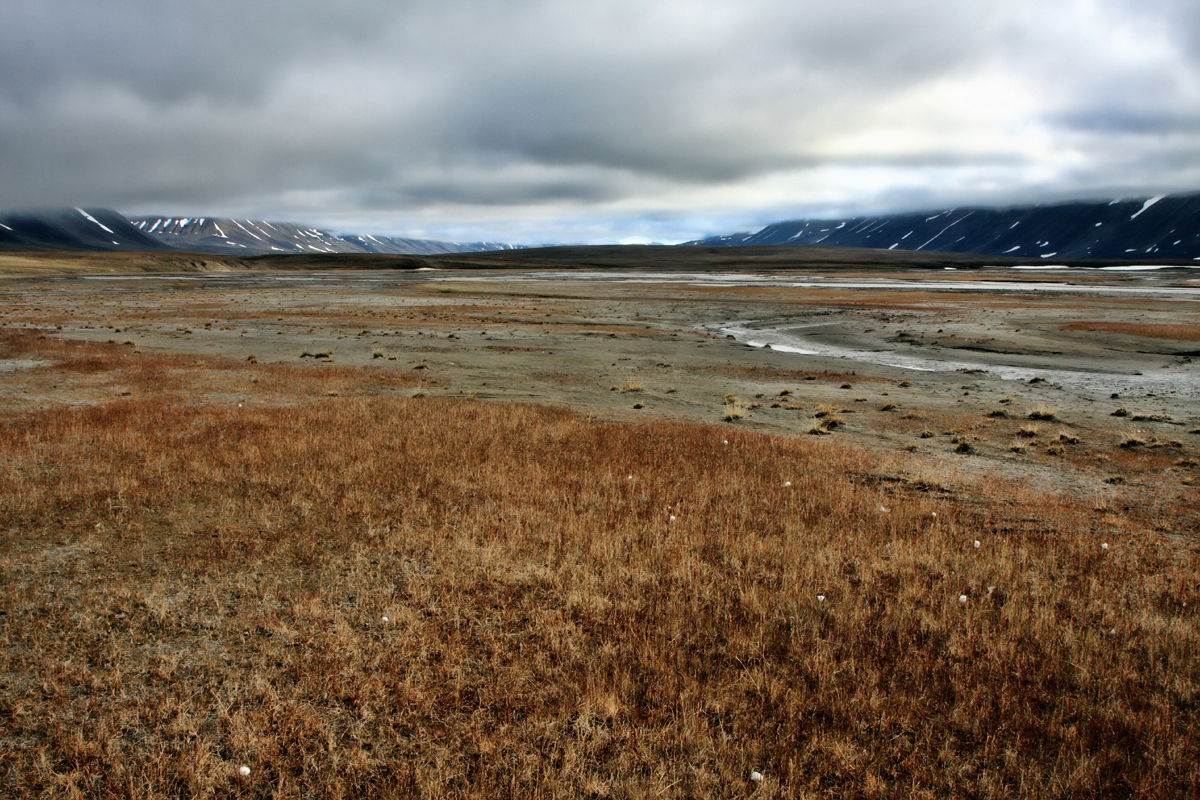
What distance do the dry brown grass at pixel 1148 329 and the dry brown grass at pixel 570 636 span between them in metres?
38.0

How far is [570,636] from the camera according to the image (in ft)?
20.8

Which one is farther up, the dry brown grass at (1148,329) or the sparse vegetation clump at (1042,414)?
the dry brown grass at (1148,329)

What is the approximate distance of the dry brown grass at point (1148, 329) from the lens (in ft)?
125

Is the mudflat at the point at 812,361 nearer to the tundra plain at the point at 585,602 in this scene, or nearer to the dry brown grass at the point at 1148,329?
the dry brown grass at the point at 1148,329

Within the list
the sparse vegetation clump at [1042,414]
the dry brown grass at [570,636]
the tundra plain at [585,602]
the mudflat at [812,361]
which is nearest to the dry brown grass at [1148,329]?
the mudflat at [812,361]

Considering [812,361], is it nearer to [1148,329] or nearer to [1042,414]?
[1042,414]

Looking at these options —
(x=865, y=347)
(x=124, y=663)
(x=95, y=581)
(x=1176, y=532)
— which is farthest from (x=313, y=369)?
(x=865, y=347)

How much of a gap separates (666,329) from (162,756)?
1751 inches

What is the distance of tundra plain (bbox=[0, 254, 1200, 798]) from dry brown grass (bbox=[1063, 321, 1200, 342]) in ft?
87.0

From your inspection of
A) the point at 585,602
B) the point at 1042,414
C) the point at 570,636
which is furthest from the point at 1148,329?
the point at 570,636

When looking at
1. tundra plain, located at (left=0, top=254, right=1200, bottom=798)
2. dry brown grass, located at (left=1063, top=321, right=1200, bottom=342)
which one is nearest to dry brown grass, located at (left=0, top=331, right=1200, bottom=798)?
tundra plain, located at (left=0, top=254, right=1200, bottom=798)

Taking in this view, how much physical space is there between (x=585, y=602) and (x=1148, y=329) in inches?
1968

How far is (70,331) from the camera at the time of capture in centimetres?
3881

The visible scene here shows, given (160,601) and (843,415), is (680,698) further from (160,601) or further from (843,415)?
(843,415)
